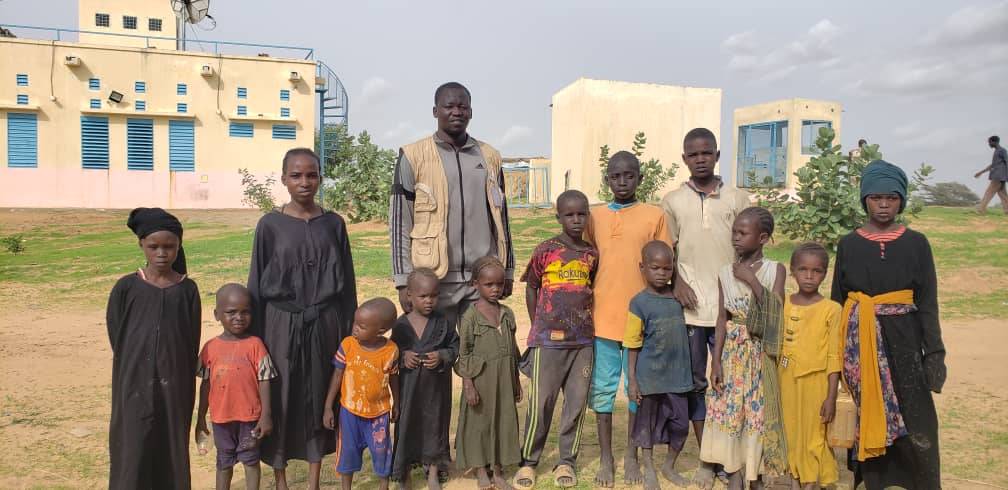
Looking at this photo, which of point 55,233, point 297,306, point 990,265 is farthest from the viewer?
point 55,233

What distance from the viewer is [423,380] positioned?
135 inches

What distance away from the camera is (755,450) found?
11.0ft

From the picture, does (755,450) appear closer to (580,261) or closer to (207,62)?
(580,261)

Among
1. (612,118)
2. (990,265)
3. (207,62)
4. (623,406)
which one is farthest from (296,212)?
(207,62)

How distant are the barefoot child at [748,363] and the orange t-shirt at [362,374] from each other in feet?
5.23

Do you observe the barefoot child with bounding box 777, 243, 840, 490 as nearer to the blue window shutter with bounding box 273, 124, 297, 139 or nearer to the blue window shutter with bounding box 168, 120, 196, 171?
the blue window shutter with bounding box 273, 124, 297, 139

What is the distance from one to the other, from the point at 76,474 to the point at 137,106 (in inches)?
857

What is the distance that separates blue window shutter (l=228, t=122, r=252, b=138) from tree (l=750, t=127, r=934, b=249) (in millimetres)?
18568

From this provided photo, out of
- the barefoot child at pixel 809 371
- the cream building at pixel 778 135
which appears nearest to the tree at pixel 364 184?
the cream building at pixel 778 135

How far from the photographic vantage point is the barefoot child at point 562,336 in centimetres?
355

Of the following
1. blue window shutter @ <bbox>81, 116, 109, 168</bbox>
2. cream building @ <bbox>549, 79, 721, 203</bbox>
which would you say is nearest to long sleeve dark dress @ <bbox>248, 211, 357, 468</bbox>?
cream building @ <bbox>549, 79, 721, 203</bbox>

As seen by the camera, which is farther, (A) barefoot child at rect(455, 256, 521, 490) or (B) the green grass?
(B) the green grass

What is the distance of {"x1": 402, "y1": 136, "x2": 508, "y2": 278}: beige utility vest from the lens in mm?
3486

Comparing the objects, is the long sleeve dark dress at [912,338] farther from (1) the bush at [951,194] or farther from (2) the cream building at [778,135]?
(1) the bush at [951,194]
